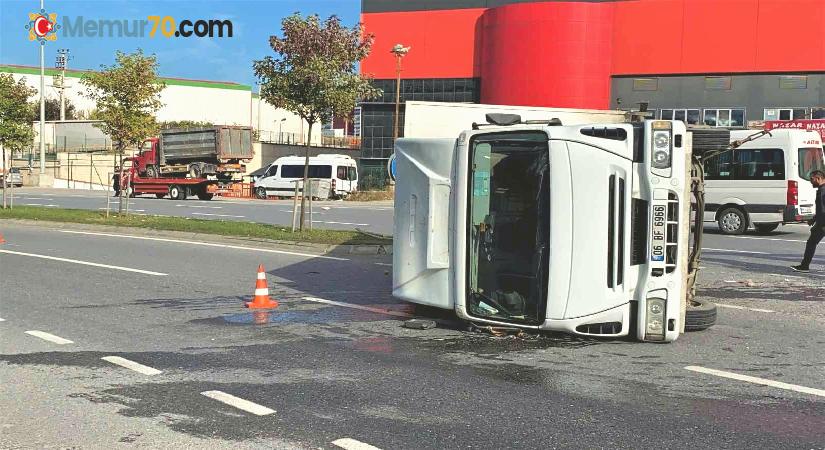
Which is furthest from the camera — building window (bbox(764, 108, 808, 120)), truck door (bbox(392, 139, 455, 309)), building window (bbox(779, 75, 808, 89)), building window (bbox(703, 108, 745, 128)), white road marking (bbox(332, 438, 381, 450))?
building window (bbox(703, 108, 745, 128))

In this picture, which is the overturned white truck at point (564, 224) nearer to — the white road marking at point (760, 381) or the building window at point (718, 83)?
the white road marking at point (760, 381)

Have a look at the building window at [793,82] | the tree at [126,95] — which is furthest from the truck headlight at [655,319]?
the building window at [793,82]

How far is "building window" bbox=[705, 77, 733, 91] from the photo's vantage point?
1763 inches

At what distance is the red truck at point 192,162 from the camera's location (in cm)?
3916

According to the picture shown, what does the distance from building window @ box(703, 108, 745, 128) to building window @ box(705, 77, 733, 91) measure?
1.25 metres

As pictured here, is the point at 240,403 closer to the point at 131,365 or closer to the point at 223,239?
the point at 131,365

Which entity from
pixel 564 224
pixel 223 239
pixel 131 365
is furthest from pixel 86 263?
pixel 564 224

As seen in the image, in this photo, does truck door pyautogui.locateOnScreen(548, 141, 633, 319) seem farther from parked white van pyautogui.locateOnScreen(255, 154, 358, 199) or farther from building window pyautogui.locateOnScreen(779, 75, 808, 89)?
building window pyautogui.locateOnScreen(779, 75, 808, 89)

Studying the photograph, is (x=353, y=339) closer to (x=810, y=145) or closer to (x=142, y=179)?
(x=810, y=145)

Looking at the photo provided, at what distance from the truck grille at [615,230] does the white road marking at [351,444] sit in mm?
3082

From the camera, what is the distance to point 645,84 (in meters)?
46.9

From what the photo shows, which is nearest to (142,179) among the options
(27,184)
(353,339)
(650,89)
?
(27,184)

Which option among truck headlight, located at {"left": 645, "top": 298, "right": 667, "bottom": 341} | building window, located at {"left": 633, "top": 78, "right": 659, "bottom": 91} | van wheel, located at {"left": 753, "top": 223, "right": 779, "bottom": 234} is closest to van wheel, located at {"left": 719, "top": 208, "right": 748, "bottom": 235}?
van wheel, located at {"left": 753, "top": 223, "right": 779, "bottom": 234}

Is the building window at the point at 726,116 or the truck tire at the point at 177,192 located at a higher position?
the building window at the point at 726,116
